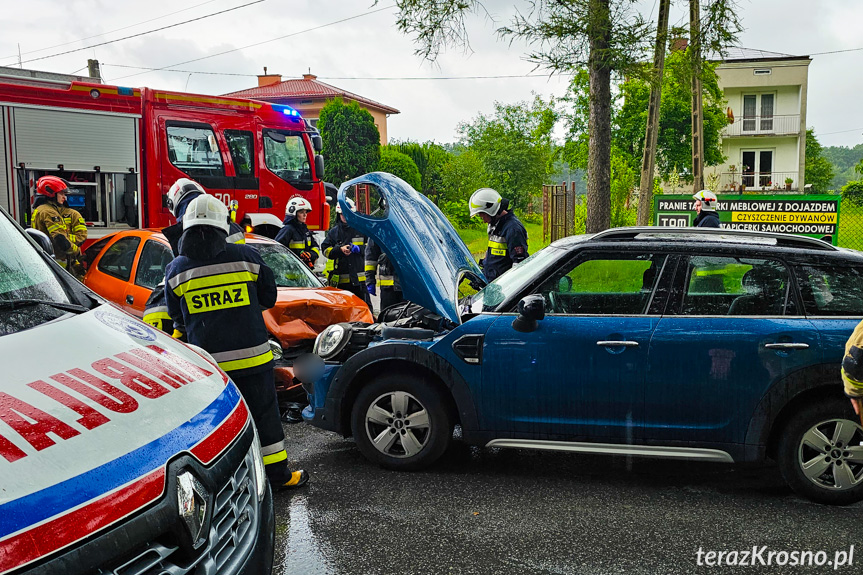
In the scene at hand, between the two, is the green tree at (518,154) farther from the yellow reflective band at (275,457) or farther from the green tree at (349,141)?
the yellow reflective band at (275,457)

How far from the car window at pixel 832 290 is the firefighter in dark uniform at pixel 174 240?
3.38 m

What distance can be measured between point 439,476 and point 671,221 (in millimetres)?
11732

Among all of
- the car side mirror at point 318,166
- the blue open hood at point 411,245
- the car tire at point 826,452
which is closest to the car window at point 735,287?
the car tire at point 826,452

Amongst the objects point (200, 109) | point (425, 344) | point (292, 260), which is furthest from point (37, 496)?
point (200, 109)

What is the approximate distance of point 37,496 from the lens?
1700 millimetres

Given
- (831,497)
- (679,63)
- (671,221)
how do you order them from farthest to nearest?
(671,221), (679,63), (831,497)

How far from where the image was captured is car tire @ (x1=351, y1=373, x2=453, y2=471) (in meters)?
4.86

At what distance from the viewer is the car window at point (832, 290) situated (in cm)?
448

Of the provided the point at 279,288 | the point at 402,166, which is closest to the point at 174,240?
the point at 279,288

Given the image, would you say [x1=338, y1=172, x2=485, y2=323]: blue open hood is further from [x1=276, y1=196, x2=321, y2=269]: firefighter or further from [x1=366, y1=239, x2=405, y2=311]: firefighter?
[x1=276, y1=196, x2=321, y2=269]: firefighter

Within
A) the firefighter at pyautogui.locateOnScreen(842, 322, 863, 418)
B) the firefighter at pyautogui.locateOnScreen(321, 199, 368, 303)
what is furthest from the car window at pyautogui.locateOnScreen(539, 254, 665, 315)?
the firefighter at pyautogui.locateOnScreen(321, 199, 368, 303)

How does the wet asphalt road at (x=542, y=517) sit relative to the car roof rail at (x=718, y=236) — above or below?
below

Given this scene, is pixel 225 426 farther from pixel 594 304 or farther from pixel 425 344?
pixel 594 304

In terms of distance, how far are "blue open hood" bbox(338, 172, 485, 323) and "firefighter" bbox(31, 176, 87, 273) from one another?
5.73 metres
